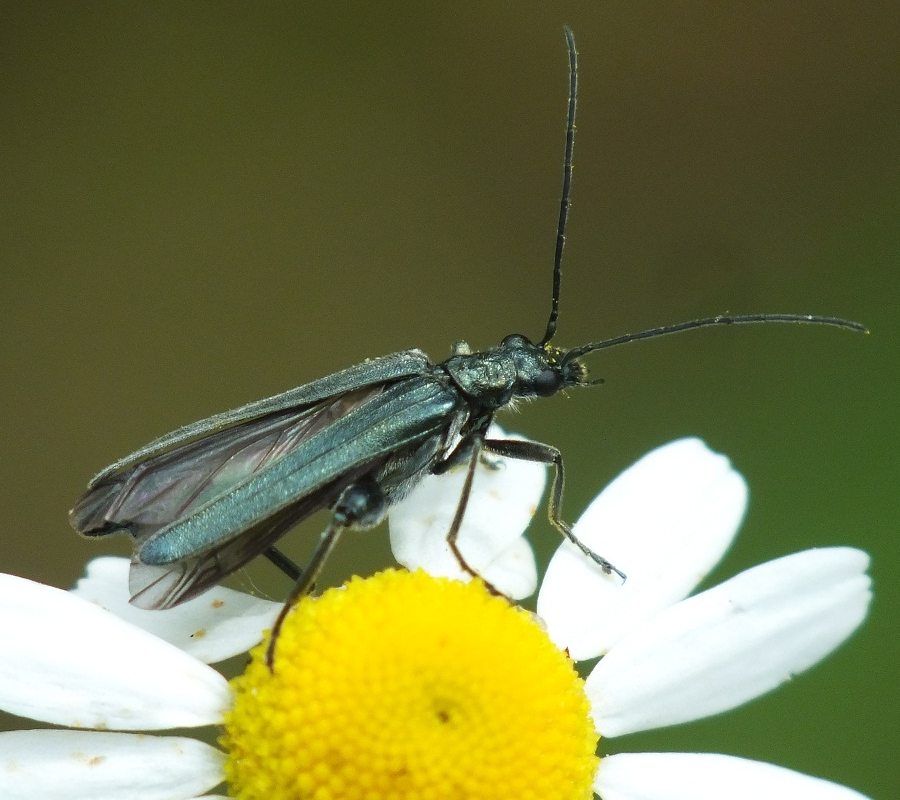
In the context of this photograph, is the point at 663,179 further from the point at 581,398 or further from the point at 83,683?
the point at 83,683

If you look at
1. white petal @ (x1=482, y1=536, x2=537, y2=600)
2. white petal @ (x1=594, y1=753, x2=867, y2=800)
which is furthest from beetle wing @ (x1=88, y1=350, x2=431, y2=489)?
white petal @ (x1=594, y1=753, x2=867, y2=800)

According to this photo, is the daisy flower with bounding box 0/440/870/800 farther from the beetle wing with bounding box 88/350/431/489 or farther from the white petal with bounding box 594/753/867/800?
the beetle wing with bounding box 88/350/431/489

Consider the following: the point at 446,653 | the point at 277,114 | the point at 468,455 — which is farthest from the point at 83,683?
the point at 277,114

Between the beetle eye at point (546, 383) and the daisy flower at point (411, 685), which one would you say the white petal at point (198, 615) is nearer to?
the daisy flower at point (411, 685)

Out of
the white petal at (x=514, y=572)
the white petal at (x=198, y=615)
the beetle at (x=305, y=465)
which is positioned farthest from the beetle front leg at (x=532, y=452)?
the white petal at (x=198, y=615)

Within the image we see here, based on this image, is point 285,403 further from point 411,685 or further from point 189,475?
point 411,685

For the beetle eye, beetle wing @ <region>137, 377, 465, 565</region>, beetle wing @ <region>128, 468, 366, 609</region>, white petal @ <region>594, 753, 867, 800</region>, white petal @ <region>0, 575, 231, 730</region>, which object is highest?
the beetle eye

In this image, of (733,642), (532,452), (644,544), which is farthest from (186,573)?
(733,642)
